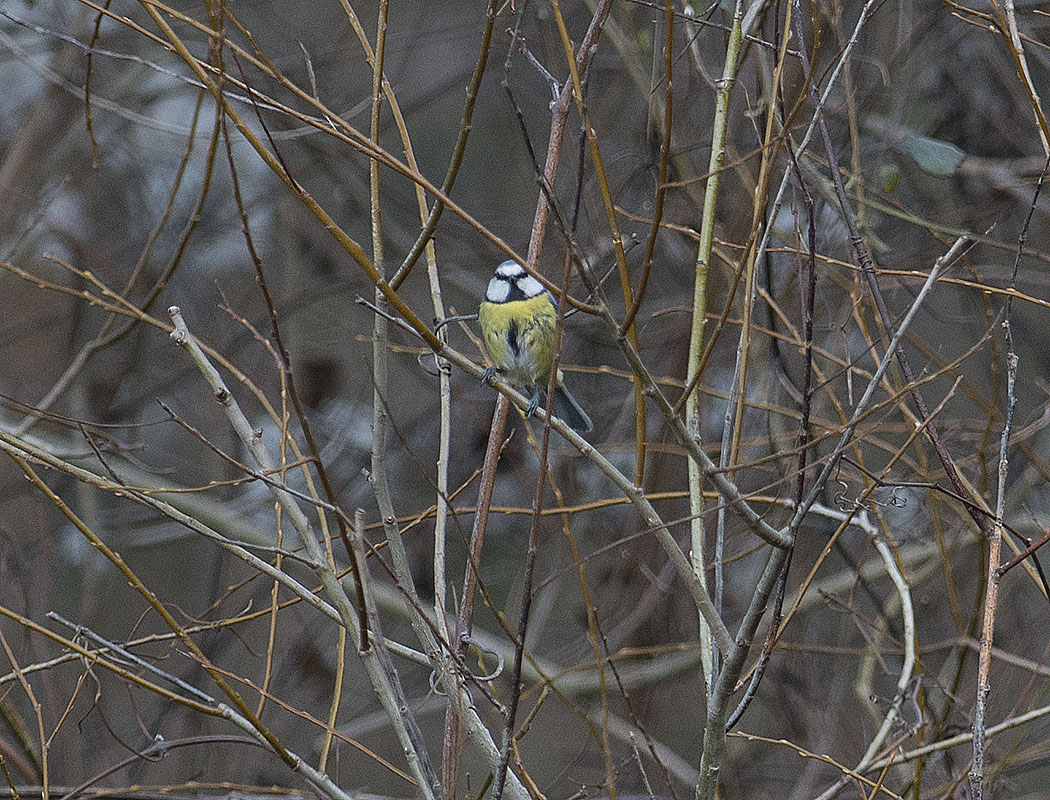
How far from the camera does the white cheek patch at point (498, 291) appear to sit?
293 centimetres

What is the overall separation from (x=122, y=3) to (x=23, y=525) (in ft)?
8.93

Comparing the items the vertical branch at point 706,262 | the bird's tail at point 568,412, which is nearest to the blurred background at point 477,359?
the bird's tail at point 568,412

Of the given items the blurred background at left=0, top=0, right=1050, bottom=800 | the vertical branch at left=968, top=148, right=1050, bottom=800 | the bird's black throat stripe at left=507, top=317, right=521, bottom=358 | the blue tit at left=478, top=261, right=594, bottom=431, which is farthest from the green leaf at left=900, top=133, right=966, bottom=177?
the vertical branch at left=968, top=148, right=1050, bottom=800

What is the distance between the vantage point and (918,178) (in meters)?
4.65

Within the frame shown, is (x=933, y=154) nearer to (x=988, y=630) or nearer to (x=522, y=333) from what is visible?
(x=522, y=333)

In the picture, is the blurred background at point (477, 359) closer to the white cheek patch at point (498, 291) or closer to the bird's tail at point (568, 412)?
the white cheek patch at point (498, 291)

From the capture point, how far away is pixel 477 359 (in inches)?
A: 192

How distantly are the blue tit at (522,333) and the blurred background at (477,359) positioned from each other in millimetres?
804

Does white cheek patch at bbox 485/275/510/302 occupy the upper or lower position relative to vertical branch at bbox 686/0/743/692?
lower

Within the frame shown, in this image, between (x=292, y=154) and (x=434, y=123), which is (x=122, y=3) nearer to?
(x=292, y=154)

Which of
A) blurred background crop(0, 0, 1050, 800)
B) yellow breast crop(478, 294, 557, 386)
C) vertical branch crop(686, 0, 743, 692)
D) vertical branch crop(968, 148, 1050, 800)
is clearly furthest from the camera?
blurred background crop(0, 0, 1050, 800)

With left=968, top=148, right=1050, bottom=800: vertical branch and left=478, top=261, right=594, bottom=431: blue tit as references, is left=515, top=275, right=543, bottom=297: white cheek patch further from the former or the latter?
left=968, top=148, right=1050, bottom=800: vertical branch

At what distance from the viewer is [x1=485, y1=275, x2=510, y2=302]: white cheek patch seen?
2932mm

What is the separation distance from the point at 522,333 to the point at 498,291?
0.57 ft
